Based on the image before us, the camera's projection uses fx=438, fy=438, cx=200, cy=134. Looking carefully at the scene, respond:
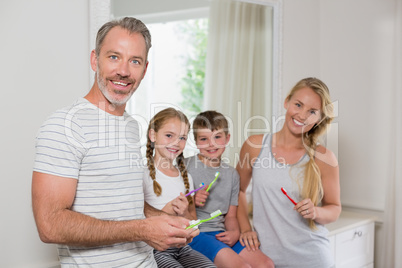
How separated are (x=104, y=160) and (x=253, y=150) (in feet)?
3.16

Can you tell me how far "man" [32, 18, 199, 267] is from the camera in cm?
104

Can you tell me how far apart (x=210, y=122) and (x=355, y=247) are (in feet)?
3.87

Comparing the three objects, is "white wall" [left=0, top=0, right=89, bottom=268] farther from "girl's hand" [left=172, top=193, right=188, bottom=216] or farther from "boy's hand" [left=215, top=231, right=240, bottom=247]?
"boy's hand" [left=215, top=231, right=240, bottom=247]

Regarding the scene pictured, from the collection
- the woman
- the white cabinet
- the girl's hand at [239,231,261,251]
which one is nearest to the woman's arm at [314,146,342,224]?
the woman

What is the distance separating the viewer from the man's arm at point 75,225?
3.37 feet

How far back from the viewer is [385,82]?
264 cm

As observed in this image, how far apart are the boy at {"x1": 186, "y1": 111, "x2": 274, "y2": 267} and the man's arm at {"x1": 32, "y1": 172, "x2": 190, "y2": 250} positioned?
74 cm

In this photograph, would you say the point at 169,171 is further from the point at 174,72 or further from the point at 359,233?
the point at 359,233

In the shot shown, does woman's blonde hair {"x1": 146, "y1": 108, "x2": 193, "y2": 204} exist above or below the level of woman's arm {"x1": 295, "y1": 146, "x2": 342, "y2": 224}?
above

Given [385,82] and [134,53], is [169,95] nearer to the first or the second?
[134,53]

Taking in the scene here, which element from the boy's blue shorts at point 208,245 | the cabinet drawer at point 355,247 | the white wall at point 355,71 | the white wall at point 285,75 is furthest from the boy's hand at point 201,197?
the white wall at point 355,71

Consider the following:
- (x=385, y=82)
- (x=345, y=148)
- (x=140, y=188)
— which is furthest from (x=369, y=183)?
(x=140, y=188)

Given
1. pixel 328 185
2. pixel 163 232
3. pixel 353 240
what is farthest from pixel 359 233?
pixel 163 232

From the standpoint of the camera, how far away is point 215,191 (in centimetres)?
197
